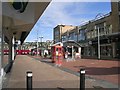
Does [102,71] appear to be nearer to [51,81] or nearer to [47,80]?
[47,80]

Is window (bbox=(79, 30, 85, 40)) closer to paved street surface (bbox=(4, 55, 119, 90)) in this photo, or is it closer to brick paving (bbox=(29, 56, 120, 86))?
brick paving (bbox=(29, 56, 120, 86))

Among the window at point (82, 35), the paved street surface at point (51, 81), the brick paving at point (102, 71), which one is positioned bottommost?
the paved street surface at point (51, 81)

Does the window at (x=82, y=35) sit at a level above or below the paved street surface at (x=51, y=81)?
above

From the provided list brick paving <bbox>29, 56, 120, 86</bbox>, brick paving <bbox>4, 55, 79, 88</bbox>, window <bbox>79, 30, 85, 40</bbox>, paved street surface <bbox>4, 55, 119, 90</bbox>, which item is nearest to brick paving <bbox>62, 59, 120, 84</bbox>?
brick paving <bbox>29, 56, 120, 86</bbox>

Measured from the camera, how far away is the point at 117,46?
5322 centimetres

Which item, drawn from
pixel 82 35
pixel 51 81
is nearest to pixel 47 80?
pixel 51 81

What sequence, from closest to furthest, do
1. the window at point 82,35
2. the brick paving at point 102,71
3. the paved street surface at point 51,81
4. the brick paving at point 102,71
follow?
the paved street surface at point 51,81 < the brick paving at point 102,71 < the brick paving at point 102,71 < the window at point 82,35

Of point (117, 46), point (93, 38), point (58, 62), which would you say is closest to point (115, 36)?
point (117, 46)

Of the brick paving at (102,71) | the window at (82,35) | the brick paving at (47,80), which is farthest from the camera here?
the window at (82,35)

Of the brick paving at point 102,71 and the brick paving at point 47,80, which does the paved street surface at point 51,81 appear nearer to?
the brick paving at point 47,80

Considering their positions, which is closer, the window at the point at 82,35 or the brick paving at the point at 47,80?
the brick paving at the point at 47,80

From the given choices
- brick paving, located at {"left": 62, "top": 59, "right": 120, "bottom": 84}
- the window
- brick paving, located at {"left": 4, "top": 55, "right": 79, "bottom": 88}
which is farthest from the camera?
the window

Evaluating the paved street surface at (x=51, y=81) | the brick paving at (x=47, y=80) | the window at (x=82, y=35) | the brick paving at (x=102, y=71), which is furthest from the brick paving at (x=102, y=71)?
the window at (x=82, y=35)

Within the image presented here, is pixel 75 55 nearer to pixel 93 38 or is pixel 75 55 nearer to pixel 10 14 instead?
pixel 93 38
